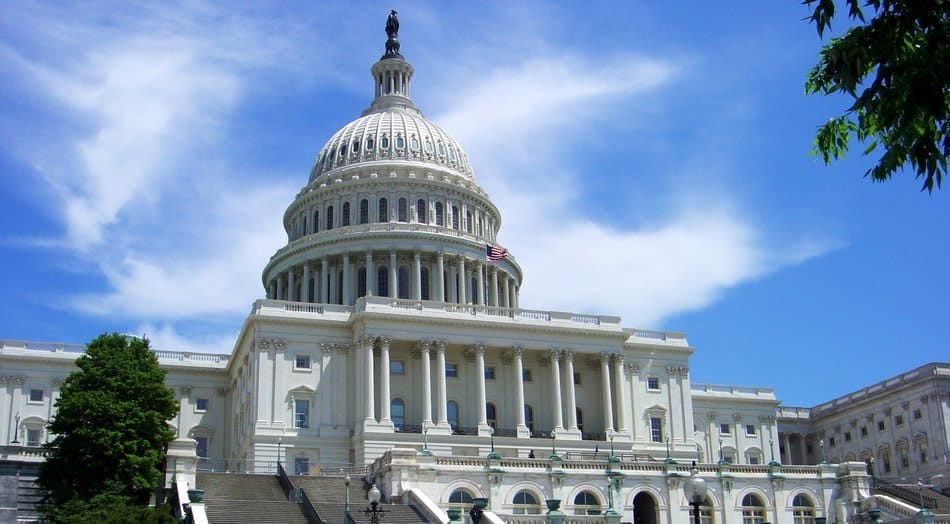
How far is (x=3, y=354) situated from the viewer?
90.6 m

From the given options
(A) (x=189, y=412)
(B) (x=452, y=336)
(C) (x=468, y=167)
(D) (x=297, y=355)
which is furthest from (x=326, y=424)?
(C) (x=468, y=167)

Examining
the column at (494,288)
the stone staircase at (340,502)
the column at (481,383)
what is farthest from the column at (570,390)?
the stone staircase at (340,502)

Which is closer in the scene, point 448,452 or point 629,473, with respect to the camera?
point 629,473

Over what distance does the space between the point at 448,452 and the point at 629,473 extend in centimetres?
2048

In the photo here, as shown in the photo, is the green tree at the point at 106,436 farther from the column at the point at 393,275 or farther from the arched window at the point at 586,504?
the column at the point at 393,275

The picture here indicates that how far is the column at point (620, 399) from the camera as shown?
8819 centimetres

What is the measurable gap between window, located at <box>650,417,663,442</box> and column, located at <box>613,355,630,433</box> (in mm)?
3239

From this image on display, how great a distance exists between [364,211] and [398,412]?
28318mm

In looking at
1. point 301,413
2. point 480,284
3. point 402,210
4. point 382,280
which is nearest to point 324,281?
point 382,280

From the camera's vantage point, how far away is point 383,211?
350 ft

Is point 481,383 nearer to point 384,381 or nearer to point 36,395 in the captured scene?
point 384,381

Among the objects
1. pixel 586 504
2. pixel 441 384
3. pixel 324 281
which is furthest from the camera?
pixel 324 281

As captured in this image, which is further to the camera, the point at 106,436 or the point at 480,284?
the point at 480,284

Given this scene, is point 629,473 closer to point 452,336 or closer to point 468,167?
point 452,336
